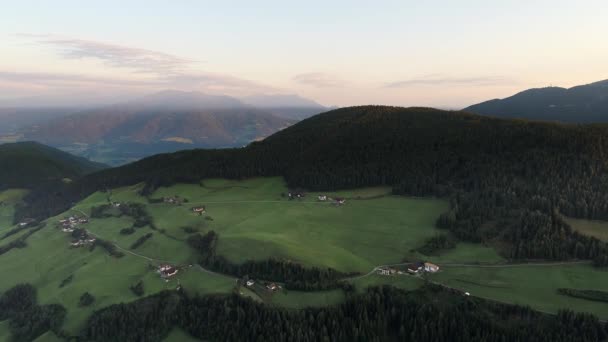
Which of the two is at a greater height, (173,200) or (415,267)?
(173,200)

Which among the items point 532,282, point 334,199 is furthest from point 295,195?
point 532,282

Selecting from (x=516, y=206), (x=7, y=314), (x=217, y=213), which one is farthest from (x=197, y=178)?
(x=516, y=206)

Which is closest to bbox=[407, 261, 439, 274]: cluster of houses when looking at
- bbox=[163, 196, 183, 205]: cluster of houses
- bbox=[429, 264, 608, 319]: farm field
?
bbox=[429, 264, 608, 319]: farm field

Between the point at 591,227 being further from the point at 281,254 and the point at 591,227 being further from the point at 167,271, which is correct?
the point at 167,271

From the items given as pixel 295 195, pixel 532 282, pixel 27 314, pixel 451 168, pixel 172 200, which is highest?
pixel 451 168

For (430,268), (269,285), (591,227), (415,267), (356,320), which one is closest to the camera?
(356,320)

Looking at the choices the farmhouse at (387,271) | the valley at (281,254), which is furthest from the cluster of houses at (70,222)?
the farmhouse at (387,271)
